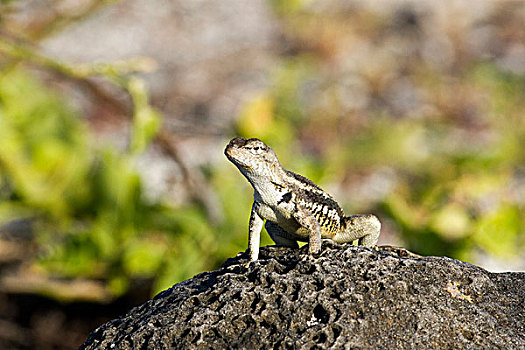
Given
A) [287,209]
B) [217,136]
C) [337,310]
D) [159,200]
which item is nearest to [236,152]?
[287,209]

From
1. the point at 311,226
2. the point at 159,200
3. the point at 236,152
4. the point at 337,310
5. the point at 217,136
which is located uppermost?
the point at 217,136

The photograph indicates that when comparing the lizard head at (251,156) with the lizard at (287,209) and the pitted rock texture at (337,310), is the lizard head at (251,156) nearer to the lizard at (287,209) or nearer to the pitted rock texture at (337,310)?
the lizard at (287,209)

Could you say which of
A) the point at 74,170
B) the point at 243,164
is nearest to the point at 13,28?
the point at 74,170

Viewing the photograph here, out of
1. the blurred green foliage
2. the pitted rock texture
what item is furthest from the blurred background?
the pitted rock texture

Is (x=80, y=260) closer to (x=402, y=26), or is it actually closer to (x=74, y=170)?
(x=74, y=170)

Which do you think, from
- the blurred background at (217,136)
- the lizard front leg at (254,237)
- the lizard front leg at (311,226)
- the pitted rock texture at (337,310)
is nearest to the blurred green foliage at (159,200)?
the blurred background at (217,136)

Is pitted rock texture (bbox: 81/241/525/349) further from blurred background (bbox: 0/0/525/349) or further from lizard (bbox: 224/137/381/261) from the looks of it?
blurred background (bbox: 0/0/525/349)

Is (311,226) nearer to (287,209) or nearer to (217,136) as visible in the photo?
(287,209)
